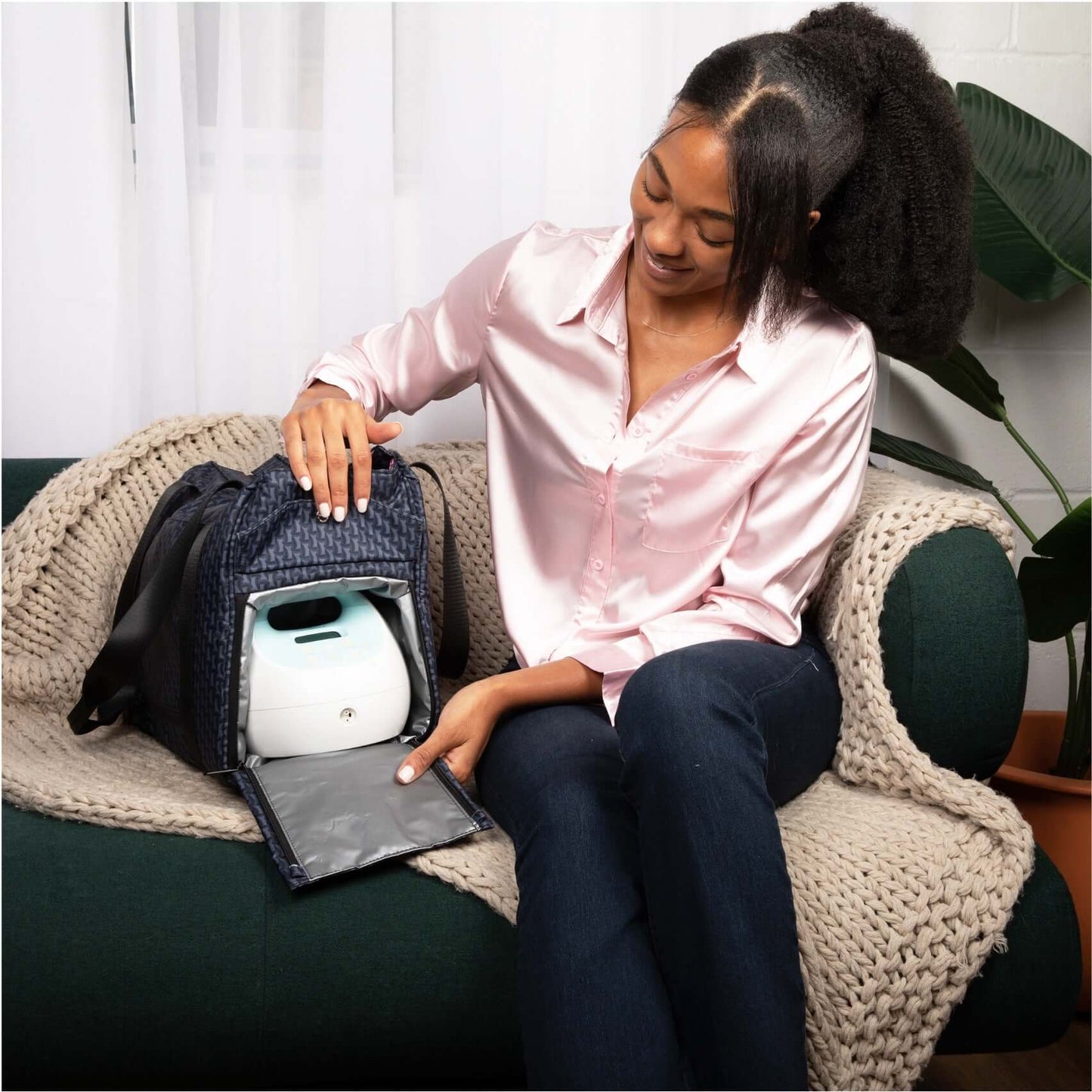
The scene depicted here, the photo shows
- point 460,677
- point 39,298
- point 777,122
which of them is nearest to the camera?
point 777,122

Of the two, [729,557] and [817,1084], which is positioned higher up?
[729,557]

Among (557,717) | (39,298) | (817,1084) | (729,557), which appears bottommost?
(817,1084)

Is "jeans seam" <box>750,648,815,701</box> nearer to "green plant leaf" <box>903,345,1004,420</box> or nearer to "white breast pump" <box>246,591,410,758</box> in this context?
"white breast pump" <box>246,591,410,758</box>

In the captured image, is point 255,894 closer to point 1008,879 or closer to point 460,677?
point 460,677

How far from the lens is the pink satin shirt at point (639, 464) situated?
1.11 meters

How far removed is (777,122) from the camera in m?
1.01

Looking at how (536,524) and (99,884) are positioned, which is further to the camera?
(536,524)

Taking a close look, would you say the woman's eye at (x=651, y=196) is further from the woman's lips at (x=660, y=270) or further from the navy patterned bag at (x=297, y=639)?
the navy patterned bag at (x=297, y=639)

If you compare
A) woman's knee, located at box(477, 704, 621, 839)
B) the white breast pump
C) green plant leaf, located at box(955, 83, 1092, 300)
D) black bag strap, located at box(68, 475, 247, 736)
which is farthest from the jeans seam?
green plant leaf, located at box(955, 83, 1092, 300)

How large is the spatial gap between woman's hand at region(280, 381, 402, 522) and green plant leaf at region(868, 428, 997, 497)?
2.47 feet

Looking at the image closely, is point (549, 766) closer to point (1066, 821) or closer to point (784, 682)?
point (784, 682)

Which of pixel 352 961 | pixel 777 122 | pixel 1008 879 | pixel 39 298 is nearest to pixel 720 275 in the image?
pixel 777 122

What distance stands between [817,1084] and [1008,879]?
248 mm

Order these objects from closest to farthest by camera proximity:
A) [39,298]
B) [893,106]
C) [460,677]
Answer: [893,106]
[460,677]
[39,298]
